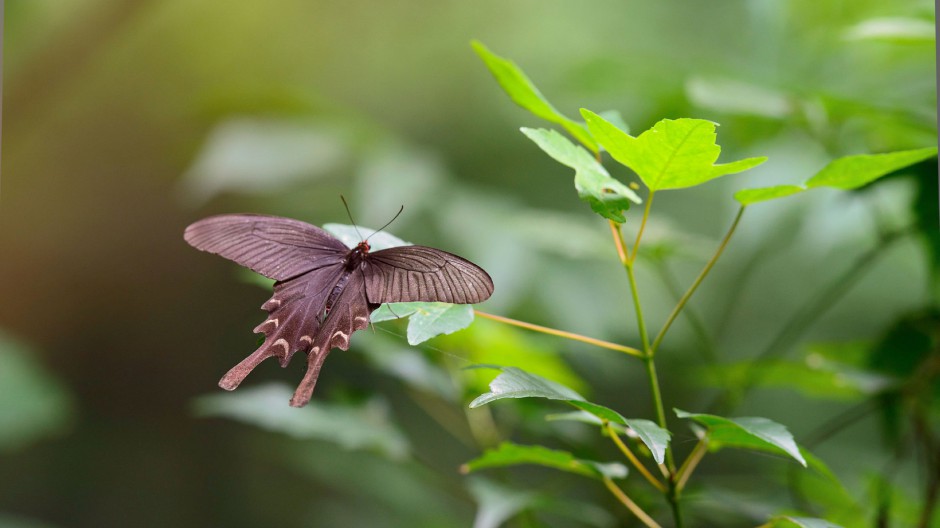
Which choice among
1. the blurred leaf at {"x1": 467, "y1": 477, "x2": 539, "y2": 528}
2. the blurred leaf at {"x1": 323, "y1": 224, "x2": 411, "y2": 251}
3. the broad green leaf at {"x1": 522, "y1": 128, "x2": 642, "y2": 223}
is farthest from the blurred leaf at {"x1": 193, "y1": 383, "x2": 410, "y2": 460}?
the broad green leaf at {"x1": 522, "y1": 128, "x2": 642, "y2": 223}

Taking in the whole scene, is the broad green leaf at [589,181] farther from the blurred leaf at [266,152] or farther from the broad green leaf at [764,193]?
the blurred leaf at [266,152]

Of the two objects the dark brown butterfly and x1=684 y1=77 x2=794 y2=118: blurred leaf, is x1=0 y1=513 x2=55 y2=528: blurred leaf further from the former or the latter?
x1=684 y1=77 x2=794 y2=118: blurred leaf

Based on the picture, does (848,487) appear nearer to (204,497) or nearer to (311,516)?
(311,516)

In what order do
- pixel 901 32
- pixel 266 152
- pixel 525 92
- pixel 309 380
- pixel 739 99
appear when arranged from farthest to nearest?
pixel 266 152
pixel 739 99
pixel 901 32
pixel 525 92
pixel 309 380

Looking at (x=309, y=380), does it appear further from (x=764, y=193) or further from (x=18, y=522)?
(x=18, y=522)

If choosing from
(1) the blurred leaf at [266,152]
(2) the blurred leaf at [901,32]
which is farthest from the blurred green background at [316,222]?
(2) the blurred leaf at [901,32]

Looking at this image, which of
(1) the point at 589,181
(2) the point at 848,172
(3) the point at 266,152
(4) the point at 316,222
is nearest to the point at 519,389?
(1) the point at 589,181
